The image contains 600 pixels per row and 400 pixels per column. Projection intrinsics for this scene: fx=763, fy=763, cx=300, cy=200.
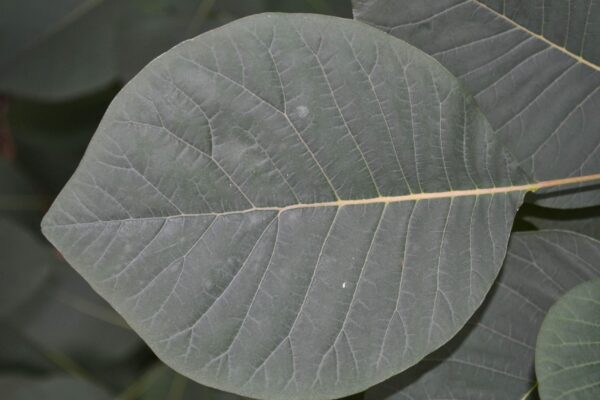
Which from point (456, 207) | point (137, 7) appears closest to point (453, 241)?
point (456, 207)

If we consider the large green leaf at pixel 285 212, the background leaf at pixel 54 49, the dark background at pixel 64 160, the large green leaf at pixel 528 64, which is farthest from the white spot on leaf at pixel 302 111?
the background leaf at pixel 54 49

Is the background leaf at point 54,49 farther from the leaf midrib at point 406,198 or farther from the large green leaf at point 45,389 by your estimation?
the leaf midrib at point 406,198

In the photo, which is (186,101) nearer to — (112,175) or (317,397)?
(112,175)

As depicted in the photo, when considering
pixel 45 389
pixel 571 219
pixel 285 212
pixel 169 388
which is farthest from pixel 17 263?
pixel 571 219

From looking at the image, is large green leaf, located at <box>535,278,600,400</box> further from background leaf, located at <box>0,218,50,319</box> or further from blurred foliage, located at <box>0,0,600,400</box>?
background leaf, located at <box>0,218,50,319</box>

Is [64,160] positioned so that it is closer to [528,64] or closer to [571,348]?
[528,64]
